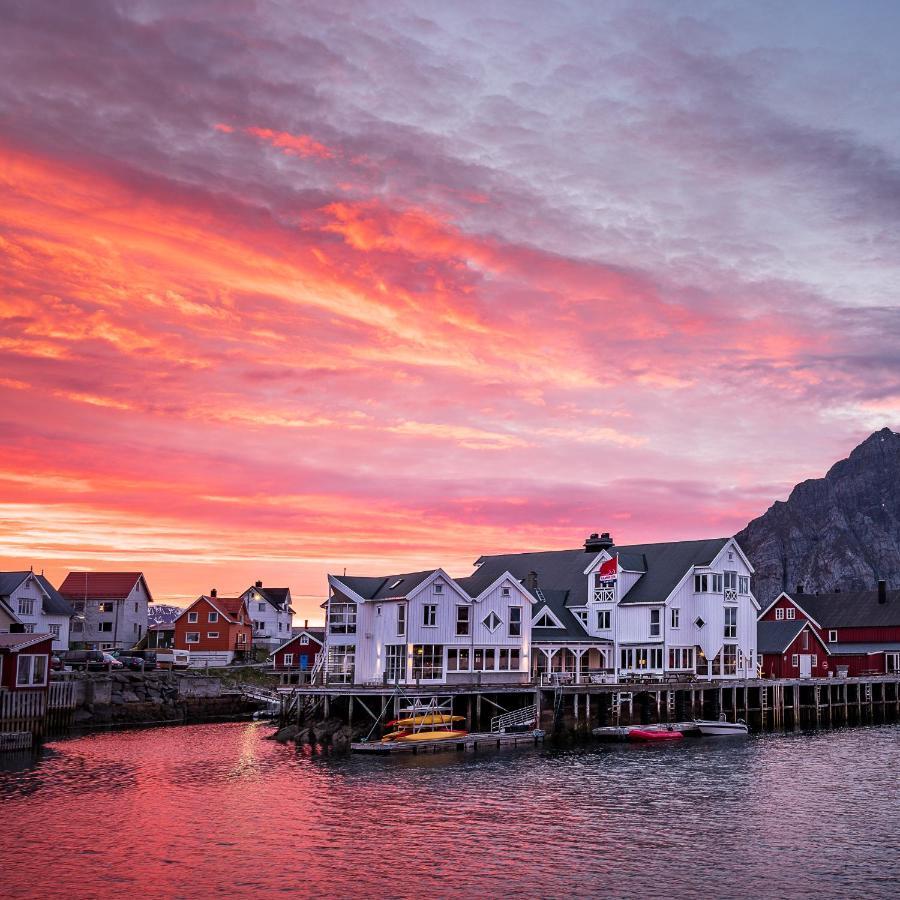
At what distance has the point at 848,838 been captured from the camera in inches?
1649

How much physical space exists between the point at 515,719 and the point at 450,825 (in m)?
29.9

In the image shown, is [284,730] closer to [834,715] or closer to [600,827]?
[600,827]

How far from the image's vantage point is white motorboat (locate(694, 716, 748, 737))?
255 feet

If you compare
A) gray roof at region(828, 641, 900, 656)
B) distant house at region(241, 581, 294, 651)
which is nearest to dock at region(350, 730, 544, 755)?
gray roof at region(828, 641, 900, 656)

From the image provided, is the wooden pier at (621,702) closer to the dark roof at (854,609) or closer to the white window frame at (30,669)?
the white window frame at (30,669)

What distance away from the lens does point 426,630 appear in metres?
76.2

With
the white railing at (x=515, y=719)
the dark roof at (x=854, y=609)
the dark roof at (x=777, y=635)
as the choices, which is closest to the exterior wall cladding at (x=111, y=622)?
the white railing at (x=515, y=719)

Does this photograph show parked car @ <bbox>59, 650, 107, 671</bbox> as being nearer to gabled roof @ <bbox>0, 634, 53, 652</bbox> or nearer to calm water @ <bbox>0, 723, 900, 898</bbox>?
gabled roof @ <bbox>0, 634, 53, 652</bbox>

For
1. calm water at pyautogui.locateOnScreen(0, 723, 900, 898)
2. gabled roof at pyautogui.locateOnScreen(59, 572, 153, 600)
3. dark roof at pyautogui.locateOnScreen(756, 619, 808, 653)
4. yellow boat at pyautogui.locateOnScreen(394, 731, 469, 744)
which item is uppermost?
gabled roof at pyautogui.locateOnScreen(59, 572, 153, 600)

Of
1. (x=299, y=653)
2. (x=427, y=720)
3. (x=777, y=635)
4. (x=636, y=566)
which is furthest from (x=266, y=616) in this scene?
(x=427, y=720)

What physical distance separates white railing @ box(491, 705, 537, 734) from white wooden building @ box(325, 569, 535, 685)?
596 centimetres

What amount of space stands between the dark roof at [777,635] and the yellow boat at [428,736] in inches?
1826

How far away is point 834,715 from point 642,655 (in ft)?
65.0

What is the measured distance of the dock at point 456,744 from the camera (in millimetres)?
62969
